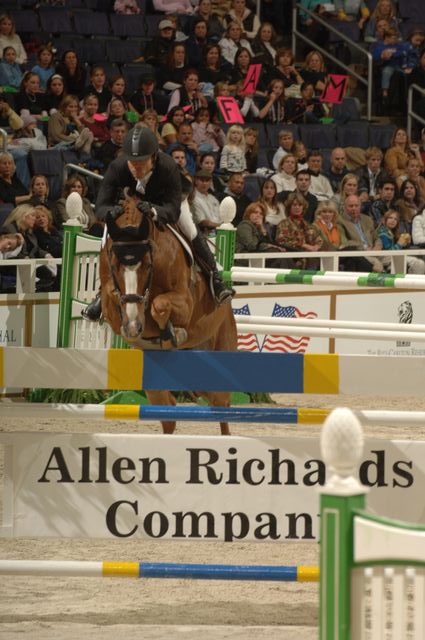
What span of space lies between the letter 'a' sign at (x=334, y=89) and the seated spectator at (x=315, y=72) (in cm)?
8

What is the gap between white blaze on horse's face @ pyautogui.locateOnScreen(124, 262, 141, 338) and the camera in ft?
19.9

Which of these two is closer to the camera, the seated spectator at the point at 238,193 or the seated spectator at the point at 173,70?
the seated spectator at the point at 238,193

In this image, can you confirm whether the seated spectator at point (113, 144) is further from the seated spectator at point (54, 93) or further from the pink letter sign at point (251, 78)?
the pink letter sign at point (251, 78)

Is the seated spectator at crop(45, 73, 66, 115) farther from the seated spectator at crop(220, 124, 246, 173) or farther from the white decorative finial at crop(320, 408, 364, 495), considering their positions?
the white decorative finial at crop(320, 408, 364, 495)

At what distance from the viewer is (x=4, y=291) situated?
1033 centimetres

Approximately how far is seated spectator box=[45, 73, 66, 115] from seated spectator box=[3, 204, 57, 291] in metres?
2.35

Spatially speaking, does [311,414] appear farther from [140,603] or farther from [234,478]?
[140,603]

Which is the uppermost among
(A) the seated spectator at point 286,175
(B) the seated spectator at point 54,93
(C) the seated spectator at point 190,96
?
(C) the seated spectator at point 190,96

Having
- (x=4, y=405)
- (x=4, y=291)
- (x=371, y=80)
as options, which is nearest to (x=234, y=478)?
(x=4, y=405)

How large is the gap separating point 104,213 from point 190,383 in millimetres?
2224

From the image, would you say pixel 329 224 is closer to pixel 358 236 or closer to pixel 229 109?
pixel 358 236

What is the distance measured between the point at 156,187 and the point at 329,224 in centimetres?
568

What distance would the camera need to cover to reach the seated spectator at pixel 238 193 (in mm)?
11664

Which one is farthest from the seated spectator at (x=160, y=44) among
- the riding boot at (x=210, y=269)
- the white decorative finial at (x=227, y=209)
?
Result: the riding boot at (x=210, y=269)
